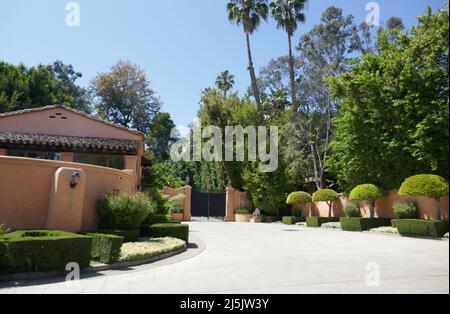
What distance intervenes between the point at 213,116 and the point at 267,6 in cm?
1151

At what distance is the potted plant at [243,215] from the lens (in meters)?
31.3

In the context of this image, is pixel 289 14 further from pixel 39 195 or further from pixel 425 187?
pixel 39 195

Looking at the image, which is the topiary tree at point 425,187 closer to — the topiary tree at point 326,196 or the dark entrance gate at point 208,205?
the topiary tree at point 326,196

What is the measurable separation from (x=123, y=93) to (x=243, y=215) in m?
19.8

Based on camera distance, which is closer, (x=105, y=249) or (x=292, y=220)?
(x=105, y=249)

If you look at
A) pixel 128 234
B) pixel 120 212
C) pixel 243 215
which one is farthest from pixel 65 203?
pixel 243 215

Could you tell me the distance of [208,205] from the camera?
33500 mm

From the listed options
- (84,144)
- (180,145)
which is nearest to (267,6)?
(180,145)

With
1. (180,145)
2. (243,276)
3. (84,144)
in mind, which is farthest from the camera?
(180,145)

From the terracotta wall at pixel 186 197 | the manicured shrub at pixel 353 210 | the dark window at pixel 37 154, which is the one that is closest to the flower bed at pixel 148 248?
the dark window at pixel 37 154

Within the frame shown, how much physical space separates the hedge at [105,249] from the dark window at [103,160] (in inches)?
424

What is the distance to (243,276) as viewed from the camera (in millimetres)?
7219

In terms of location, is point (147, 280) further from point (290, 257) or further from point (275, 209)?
point (275, 209)

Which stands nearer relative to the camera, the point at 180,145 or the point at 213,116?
the point at 213,116
